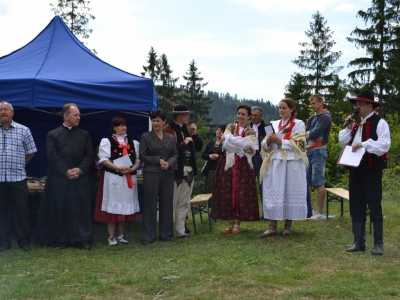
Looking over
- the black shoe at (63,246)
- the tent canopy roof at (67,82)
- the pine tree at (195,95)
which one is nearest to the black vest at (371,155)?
the tent canopy roof at (67,82)

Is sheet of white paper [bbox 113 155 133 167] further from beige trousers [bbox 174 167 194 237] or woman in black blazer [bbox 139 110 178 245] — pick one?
beige trousers [bbox 174 167 194 237]

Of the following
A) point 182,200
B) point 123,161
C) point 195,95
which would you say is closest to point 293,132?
point 182,200

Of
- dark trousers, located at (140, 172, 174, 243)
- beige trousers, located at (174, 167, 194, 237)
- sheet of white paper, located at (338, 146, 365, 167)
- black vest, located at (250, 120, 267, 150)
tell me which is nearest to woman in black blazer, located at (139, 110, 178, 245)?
dark trousers, located at (140, 172, 174, 243)

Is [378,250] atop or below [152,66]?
below

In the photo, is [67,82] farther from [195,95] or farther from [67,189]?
[195,95]

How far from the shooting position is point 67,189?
634 centimetres

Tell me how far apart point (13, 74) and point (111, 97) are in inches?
48.2

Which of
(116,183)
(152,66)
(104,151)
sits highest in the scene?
(152,66)

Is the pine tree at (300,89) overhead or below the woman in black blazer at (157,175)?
overhead

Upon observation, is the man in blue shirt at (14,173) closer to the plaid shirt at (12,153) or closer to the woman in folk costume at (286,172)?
the plaid shirt at (12,153)

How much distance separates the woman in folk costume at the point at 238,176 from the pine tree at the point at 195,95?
4176 centimetres

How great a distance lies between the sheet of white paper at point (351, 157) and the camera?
5484 millimetres

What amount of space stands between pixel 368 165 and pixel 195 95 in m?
45.1

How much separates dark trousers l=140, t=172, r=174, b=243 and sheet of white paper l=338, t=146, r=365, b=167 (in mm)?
2137
